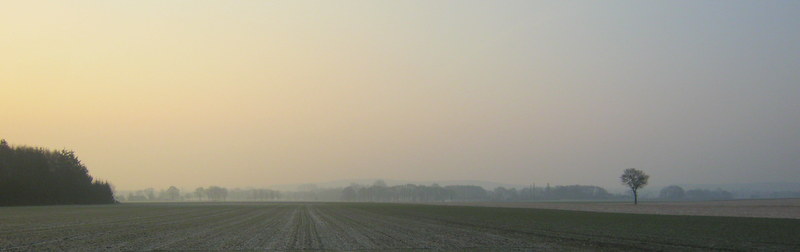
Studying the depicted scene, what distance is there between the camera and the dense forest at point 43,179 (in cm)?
8338

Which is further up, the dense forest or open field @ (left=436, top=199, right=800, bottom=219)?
the dense forest

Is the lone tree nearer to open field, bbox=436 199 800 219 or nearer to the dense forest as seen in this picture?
open field, bbox=436 199 800 219

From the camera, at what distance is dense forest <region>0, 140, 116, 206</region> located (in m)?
83.4

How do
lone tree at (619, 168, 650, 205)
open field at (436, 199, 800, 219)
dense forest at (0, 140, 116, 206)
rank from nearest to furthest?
open field at (436, 199, 800, 219) < dense forest at (0, 140, 116, 206) < lone tree at (619, 168, 650, 205)

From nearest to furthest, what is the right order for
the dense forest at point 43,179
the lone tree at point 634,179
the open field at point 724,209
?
the open field at point 724,209 < the dense forest at point 43,179 < the lone tree at point 634,179

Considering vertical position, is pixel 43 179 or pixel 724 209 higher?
pixel 43 179

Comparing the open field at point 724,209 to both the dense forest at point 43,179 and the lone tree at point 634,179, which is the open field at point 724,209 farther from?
the dense forest at point 43,179

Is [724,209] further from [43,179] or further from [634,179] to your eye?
[43,179]

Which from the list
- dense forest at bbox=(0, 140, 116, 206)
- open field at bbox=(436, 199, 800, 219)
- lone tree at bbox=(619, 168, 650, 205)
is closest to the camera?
open field at bbox=(436, 199, 800, 219)

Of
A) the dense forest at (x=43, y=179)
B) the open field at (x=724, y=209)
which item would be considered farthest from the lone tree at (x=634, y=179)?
the dense forest at (x=43, y=179)

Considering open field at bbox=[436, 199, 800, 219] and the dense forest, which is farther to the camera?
the dense forest

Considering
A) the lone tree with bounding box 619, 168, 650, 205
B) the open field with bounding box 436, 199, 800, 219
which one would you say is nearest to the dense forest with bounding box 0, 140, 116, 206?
the open field with bounding box 436, 199, 800, 219

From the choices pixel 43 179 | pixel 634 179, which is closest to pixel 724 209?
pixel 634 179

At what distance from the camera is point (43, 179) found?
91.4 metres
